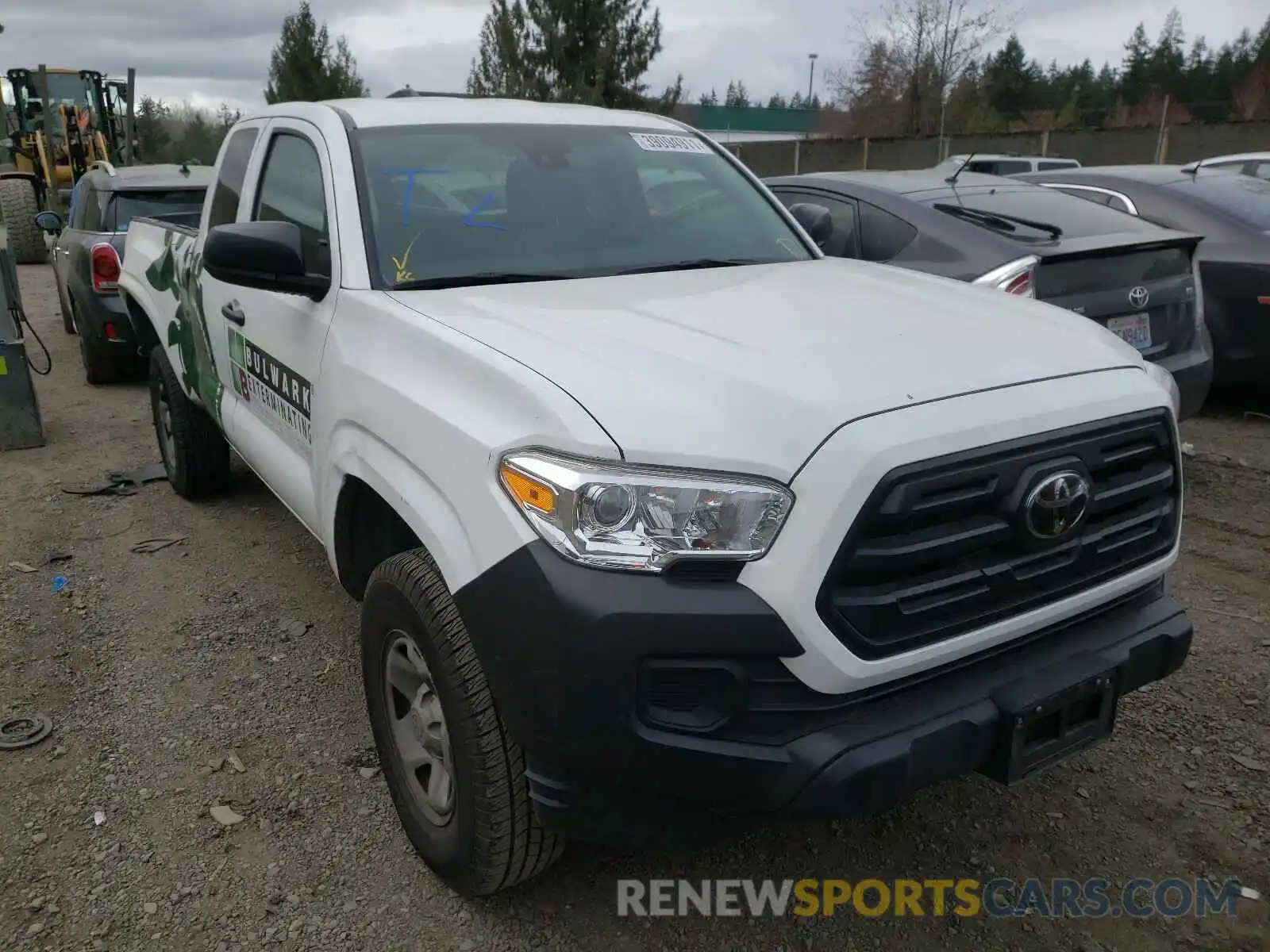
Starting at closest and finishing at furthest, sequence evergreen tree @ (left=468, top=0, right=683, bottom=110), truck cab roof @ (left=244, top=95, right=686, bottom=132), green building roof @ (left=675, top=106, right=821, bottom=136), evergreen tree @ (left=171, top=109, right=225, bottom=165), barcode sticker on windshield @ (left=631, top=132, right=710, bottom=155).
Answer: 1. truck cab roof @ (left=244, top=95, right=686, bottom=132)
2. barcode sticker on windshield @ (left=631, top=132, right=710, bottom=155)
3. evergreen tree @ (left=468, top=0, right=683, bottom=110)
4. evergreen tree @ (left=171, top=109, right=225, bottom=165)
5. green building roof @ (left=675, top=106, right=821, bottom=136)

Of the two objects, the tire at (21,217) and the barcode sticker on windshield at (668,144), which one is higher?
the barcode sticker on windshield at (668,144)

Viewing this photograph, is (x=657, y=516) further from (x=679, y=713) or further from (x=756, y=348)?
(x=756, y=348)

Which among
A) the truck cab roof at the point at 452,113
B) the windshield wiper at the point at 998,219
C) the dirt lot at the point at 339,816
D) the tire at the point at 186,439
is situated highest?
the truck cab roof at the point at 452,113

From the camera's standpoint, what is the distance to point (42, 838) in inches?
107

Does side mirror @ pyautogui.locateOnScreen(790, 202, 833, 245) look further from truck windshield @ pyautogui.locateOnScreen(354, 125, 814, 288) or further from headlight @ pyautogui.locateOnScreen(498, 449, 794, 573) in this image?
headlight @ pyautogui.locateOnScreen(498, 449, 794, 573)

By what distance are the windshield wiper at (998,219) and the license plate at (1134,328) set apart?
0.49 m

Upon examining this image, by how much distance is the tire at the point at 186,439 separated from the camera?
4980 millimetres

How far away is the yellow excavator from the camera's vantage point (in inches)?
693

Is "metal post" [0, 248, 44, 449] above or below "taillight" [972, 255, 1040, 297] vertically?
below

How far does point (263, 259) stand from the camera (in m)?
2.74

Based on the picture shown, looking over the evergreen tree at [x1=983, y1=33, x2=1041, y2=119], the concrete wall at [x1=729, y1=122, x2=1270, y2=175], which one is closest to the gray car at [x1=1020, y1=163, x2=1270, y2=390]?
the concrete wall at [x1=729, y1=122, x2=1270, y2=175]

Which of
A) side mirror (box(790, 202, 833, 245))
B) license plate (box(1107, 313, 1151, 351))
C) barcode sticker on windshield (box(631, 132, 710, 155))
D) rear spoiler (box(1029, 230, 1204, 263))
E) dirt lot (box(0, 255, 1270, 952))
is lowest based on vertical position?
dirt lot (box(0, 255, 1270, 952))

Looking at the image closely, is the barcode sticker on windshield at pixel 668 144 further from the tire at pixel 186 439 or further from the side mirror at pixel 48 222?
the side mirror at pixel 48 222

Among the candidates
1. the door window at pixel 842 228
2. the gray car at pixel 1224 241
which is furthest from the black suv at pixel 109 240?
the gray car at pixel 1224 241
